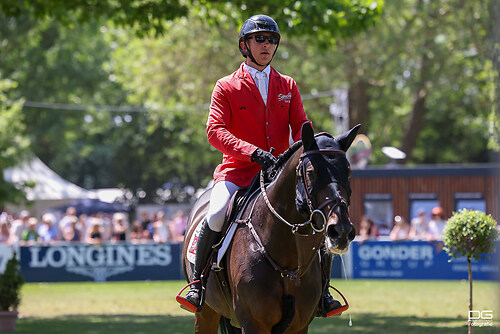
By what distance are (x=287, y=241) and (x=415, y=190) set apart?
21292 mm

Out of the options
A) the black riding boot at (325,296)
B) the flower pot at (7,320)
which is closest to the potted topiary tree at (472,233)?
the black riding boot at (325,296)

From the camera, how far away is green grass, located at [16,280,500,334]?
1418 cm

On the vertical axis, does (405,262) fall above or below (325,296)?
below

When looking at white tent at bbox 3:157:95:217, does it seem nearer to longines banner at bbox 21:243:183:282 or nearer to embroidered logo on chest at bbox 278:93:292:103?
longines banner at bbox 21:243:183:282

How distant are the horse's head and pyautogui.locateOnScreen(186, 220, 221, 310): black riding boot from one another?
1.36 m

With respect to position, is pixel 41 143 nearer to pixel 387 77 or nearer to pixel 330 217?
pixel 387 77

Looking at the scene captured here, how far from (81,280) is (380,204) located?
9.93 meters

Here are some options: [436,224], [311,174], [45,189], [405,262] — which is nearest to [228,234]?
[311,174]

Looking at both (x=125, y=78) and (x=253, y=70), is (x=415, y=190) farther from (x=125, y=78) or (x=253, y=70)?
(x=253, y=70)

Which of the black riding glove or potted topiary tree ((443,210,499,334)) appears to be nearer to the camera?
the black riding glove

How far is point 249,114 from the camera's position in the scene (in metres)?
6.82

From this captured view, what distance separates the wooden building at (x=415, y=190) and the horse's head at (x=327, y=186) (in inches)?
815

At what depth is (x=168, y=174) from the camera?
54.6m

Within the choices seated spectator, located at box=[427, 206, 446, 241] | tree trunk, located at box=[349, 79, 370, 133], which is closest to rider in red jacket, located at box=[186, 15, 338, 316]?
seated spectator, located at box=[427, 206, 446, 241]
